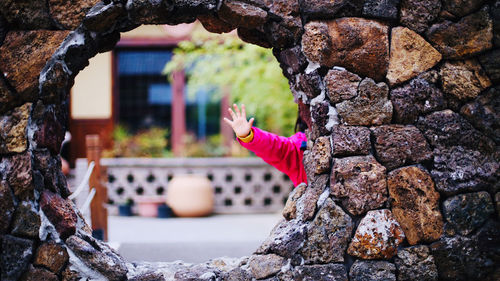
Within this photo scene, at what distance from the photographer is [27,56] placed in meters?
2.41

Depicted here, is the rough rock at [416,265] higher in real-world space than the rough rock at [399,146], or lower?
lower

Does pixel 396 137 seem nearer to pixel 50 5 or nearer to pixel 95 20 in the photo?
pixel 95 20

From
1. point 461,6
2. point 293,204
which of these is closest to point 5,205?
point 293,204

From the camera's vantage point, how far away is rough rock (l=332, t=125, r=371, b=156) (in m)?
2.49

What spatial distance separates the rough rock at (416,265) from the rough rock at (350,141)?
655 mm

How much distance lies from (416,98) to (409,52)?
11.0 inches

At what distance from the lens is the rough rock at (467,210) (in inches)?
98.9

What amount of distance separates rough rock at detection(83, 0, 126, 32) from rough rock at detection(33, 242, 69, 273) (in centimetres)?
125

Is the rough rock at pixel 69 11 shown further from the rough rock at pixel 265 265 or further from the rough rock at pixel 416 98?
the rough rock at pixel 416 98

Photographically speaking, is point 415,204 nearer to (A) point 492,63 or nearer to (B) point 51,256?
(A) point 492,63

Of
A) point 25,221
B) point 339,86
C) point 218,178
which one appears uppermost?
point 339,86

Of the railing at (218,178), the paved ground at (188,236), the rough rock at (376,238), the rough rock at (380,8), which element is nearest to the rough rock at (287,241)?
the rough rock at (376,238)

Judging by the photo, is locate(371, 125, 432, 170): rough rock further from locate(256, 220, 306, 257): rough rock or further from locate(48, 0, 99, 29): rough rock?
locate(48, 0, 99, 29): rough rock

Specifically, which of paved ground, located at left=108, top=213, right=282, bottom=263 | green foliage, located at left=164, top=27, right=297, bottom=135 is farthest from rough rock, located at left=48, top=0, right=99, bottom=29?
green foliage, located at left=164, top=27, right=297, bottom=135
